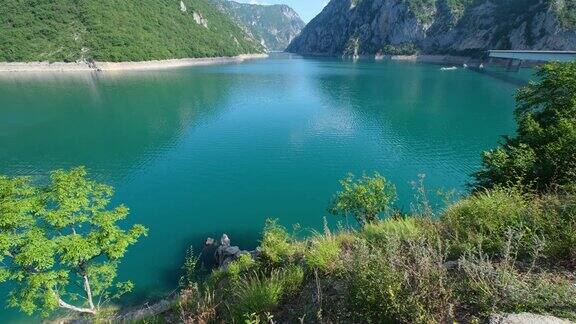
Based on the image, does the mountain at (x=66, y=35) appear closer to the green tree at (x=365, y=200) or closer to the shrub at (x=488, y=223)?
the green tree at (x=365, y=200)

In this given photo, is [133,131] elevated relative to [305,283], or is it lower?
lower

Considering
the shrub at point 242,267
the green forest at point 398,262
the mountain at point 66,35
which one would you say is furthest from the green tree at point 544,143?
the mountain at point 66,35

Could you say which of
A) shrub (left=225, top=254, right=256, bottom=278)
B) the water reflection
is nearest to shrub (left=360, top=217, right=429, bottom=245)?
shrub (left=225, top=254, right=256, bottom=278)

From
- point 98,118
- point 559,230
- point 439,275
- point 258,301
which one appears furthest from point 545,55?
point 258,301

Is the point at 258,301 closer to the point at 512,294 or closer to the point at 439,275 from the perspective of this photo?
the point at 439,275

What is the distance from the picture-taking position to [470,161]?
4584cm

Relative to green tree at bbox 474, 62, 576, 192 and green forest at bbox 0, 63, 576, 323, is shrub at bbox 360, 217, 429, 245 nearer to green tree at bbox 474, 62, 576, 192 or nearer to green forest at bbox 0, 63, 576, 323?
green forest at bbox 0, 63, 576, 323

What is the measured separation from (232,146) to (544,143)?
4176 cm

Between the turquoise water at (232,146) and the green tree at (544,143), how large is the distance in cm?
1373

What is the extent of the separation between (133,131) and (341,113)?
137 ft

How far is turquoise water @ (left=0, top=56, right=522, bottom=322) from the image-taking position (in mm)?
33344

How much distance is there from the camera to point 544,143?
20.3 m

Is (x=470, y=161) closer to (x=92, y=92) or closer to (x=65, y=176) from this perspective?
(x=65, y=176)

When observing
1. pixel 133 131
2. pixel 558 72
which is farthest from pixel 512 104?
pixel 133 131
